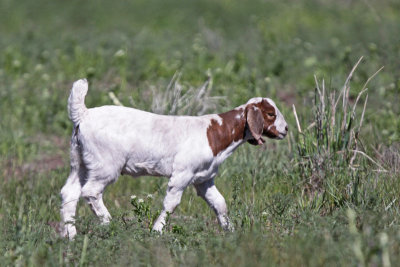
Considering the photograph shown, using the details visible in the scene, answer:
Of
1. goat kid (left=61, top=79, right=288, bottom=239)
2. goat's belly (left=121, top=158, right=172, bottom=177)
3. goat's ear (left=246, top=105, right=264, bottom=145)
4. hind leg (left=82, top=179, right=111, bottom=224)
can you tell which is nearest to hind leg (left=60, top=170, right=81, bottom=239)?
goat kid (left=61, top=79, right=288, bottom=239)

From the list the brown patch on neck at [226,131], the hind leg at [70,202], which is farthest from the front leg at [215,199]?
the hind leg at [70,202]

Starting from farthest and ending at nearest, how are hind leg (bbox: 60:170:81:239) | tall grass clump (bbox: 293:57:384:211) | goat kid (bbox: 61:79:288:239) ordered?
tall grass clump (bbox: 293:57:384:211) → hind leg (bbox: 60:170:81:239) → goat kid (bbox: 61:79:288:239)

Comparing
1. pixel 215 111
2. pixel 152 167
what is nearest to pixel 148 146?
pixel 152 167

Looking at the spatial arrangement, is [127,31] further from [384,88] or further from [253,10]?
[384,88]

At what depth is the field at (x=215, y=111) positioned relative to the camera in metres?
4.72

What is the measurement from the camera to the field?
15.5 feet

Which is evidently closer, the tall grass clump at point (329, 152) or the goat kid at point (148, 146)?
the goat kid at point (148, 146)

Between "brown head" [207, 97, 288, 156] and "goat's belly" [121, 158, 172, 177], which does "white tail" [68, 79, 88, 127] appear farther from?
"brown head" [207, 97, 288, 156]

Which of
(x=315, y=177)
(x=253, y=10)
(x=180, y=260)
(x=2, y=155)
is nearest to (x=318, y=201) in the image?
(x=315, y=177)

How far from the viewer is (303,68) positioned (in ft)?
37.9

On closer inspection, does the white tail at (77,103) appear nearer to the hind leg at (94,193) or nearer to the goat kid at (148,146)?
the goat kid at (148,146)

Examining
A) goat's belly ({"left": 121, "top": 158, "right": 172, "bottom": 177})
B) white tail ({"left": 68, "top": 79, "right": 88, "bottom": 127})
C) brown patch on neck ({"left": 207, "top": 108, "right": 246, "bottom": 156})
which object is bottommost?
goat's belly ({"left": 121, "top": 158, "right": 172, "bottom": 177})

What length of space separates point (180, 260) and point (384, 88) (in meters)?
5.98

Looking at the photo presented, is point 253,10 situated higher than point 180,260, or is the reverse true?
point 180,260
